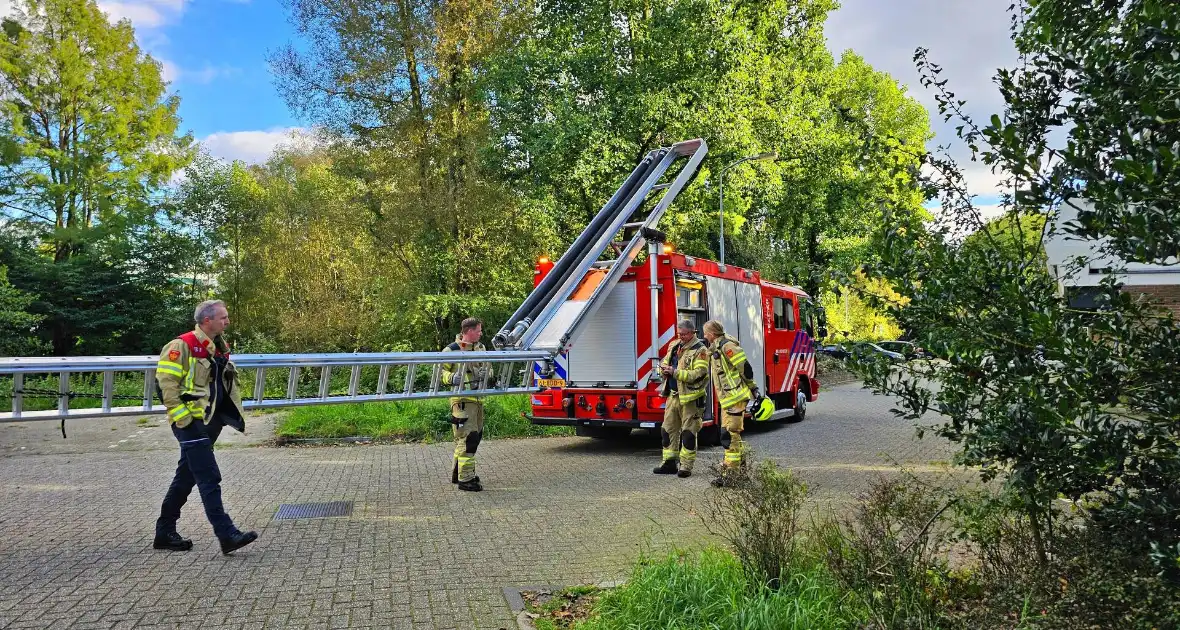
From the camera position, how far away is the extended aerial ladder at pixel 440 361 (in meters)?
5.39

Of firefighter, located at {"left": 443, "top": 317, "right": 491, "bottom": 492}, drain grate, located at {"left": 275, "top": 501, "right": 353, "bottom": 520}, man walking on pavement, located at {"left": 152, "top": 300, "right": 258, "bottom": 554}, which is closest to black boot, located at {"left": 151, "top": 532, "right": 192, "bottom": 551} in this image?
man walking on pavement, located at {"left": 152, "top": 300, "right": 258, "bottom": 554}

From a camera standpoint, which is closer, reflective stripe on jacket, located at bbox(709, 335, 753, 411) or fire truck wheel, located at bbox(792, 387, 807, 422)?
reflective stripe on jacket, located at bbox(709, 335, 753, 411)

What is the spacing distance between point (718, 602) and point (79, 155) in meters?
28.7

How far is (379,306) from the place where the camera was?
62.0 ft

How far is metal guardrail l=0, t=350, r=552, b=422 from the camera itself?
17.2 feet

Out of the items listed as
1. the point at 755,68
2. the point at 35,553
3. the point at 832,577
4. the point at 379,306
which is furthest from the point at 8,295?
the point at 832,577

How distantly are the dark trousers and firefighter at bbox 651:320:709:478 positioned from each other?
16.3 ft

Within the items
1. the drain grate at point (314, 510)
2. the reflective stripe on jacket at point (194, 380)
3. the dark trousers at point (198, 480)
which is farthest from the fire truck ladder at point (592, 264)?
the dark trousers at point (198, 480)

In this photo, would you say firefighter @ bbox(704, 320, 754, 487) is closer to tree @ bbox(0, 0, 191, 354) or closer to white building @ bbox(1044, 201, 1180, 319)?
white building @ bbox(1044, 201, 1180, 319)

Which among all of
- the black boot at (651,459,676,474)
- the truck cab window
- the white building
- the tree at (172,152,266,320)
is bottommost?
the black boot at (651,459,676,474)

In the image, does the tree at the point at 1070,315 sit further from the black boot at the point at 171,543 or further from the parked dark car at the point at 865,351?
the black boot at the point at 171,543

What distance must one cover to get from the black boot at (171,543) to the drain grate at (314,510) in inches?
45.0

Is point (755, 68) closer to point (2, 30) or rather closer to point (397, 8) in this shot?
point (397, 8)

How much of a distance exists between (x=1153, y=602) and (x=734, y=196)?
18.0 metres
